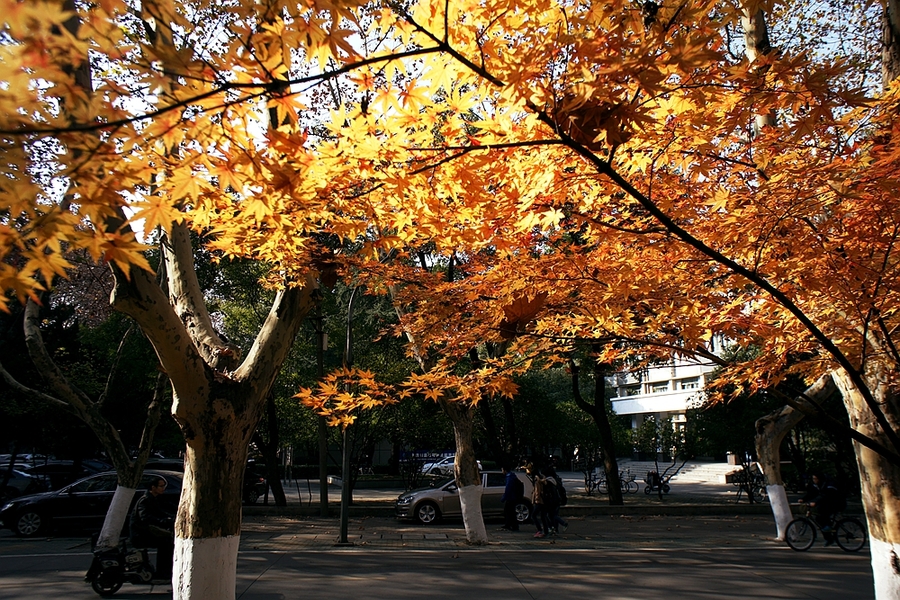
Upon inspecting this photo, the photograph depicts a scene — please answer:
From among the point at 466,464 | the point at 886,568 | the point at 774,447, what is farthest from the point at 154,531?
the point at 774,447

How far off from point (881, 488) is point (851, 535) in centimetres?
955

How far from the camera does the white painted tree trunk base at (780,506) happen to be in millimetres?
13547

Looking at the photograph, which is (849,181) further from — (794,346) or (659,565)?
(659,565)

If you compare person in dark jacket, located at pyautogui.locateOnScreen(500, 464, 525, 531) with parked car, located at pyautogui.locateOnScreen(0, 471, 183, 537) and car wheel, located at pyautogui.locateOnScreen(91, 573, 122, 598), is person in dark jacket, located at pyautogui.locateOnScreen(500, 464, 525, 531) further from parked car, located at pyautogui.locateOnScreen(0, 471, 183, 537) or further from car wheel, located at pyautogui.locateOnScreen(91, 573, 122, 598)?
car wheel, located at pyautogui.locateOnScreen(91, 573, 122, 598)

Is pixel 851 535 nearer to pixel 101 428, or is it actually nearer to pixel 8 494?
pixel 101 428

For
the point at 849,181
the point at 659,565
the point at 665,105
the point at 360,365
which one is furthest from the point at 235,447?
the point at 360,365

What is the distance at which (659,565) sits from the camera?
11.5 meters

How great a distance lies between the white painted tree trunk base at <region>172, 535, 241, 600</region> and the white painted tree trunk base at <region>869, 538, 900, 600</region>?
16.6 ft

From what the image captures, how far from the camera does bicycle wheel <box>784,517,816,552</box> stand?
13012 millimetres

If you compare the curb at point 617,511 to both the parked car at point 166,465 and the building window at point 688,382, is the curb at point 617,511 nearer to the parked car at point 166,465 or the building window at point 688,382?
the parked car at point 166,465

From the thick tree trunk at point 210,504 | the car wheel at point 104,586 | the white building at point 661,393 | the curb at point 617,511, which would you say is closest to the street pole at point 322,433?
the curb at point 617,511

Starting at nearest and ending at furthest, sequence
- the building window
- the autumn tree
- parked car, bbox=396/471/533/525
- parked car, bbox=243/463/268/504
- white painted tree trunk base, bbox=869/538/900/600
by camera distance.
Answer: the autumn tree, white painted tree trunk base, bbox=869/538/900/600, parked car, bbox=396/471/533/525, parked car, bbox=243/463/268/504, the building window

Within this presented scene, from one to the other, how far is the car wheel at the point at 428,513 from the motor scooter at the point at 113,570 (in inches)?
370

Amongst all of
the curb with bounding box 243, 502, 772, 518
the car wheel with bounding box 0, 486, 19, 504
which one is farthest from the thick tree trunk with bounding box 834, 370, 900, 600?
the car wheel with bounding box 0, 486, 19, 504
